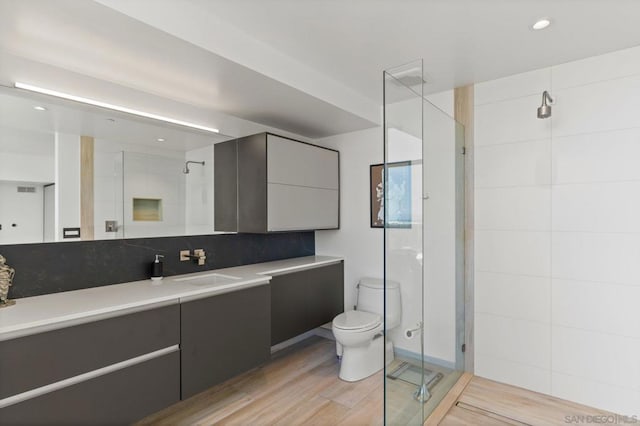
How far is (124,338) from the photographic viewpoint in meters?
1.76

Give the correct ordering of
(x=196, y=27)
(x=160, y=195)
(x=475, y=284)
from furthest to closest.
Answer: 1. (x=475, y=284)
2. (x=160, y=195)
3. (x=196, y=27)

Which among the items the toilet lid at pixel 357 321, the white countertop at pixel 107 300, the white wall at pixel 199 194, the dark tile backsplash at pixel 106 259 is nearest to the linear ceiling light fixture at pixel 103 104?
the white wall at pixel 199 194

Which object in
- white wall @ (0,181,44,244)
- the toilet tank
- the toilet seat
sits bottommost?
the toilet seat

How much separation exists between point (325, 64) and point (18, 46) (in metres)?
1.78

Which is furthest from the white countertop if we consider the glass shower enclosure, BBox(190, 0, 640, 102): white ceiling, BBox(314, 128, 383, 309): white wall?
BBox(190, 0, 640, 102): white ceiling

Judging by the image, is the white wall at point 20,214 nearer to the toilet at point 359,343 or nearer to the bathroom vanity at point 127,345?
the bathroom vanity at point 127,345

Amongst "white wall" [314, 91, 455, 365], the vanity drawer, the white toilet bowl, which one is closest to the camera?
the vanity drawer

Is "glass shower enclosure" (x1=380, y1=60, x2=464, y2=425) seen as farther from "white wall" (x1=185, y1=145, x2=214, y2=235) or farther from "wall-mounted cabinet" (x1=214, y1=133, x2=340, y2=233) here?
"white wall" (x1=185, y1=145, x2=214, y2=235)

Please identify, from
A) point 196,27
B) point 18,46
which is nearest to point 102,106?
point 18,46

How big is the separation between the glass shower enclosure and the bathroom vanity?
109cm

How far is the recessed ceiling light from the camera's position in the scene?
6.11ft

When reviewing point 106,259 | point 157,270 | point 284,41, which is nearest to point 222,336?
point 157,270

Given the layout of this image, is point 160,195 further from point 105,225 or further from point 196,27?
point 196,27

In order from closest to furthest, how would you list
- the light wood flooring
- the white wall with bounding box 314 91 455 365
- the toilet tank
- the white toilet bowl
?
1. the white wall with bounding box 314 91 455 365
2. the light wood flooring
3. the white toilet bowl
4. the toilet tank
